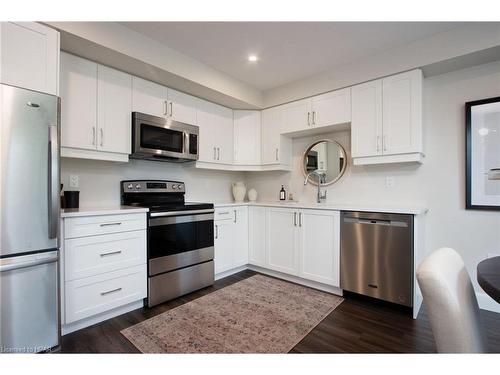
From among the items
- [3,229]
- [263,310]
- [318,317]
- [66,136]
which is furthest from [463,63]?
[3,229]

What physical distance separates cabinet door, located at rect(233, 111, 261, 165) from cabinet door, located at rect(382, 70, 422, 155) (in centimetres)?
166

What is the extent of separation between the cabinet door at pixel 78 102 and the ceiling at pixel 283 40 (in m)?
0.54

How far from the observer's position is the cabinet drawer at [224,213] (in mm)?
3004

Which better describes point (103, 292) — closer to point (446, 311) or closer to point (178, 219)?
point (178, 219)

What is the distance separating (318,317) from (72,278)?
198 cm

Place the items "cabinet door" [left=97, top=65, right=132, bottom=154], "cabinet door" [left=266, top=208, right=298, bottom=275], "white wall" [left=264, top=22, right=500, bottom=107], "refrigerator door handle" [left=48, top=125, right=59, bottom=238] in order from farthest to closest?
"cabinet door" [left=266, top=208, right=298, bottom=275] < "cabinet door" [left=97, top=65, right=132, bottom=154] < "white wall" [left=264, top=22, right=500, bottom=107] < "refrigerator door handle" [left=48, top=125, right=59, bottom=238]

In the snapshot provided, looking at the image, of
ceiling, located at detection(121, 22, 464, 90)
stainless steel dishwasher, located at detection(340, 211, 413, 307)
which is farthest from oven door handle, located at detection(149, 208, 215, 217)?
ceiling, located at detection(121, 22, 464, 90)

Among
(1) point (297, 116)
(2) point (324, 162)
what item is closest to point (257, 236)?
(2) point (324, 162)

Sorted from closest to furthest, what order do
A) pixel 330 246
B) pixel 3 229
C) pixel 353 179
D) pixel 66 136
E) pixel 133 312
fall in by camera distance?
pixel 3 229
pixel 66 136
pixel 133 312
pixel 330 246
pixel 353 179

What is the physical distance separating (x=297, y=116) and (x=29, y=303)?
3.05m

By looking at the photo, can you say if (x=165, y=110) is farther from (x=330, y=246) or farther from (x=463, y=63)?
(x=463, y=63)

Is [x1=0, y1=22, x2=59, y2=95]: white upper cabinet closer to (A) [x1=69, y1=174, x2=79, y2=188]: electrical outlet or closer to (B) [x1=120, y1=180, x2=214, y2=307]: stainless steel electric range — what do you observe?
(A) [x1=69, y1=174, x2=79, y2=188]: electrical outlet

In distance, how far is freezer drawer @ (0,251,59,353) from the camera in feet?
4.87

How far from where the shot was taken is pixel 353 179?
3.08 metres
